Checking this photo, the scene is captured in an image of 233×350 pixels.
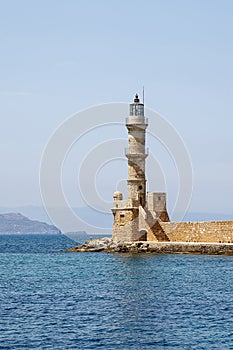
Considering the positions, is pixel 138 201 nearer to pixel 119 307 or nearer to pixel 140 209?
pixel 140 209

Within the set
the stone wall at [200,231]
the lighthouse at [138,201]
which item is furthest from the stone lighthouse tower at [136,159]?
the stone wall at [200,231]

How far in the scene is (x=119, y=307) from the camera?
23.6 m

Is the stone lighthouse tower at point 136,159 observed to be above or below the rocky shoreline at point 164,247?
above

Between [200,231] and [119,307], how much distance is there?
23650mm

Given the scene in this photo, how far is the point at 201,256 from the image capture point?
143ft

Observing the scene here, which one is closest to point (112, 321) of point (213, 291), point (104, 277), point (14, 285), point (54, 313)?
point (54, 313)

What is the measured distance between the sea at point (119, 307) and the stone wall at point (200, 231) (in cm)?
564

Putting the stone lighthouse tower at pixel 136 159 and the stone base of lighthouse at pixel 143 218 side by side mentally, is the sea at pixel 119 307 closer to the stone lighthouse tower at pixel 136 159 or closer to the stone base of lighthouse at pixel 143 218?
the stone base of lighthouse at pixel 143 218

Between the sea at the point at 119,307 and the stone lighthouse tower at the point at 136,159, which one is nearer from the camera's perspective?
the sea at the point at 119,307

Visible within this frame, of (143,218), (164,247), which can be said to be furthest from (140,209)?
(164,247)

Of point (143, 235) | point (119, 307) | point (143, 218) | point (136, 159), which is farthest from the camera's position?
point (143, 235)

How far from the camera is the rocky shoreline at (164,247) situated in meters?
43.8

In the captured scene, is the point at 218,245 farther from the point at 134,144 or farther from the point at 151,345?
the point at 151,345

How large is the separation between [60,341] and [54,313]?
12.4ft
